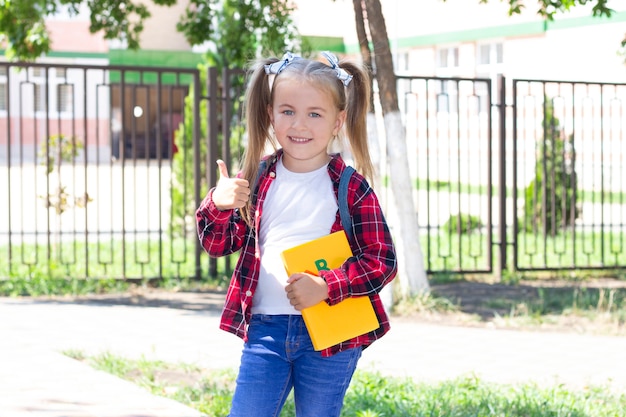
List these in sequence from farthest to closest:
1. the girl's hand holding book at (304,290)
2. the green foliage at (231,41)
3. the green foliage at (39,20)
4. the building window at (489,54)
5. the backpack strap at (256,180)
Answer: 1. the building window at (489,54)
2. the green foliage at (231,41)
3. the green foliage at (39,20)
4. the backpack strap at (256,180)
5. the girl's hand holding book at (304,290)

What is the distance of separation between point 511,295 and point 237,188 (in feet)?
21.3

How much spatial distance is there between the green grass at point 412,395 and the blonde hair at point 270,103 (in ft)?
4.64

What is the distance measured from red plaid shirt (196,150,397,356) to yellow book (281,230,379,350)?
0.13 ft

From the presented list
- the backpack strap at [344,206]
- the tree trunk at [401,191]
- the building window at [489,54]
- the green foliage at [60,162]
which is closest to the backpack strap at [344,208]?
the backpack strap at [344,206]

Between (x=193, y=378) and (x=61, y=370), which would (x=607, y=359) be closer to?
(x=193, y=378)

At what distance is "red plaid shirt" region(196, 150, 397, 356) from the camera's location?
302cm

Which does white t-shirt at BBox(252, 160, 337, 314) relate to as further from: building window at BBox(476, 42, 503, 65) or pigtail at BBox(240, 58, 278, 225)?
building window at BBox(476, 42, 503, 65)

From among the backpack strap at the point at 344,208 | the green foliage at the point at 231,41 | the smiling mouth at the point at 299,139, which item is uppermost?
the green foliage at the point at 231,41

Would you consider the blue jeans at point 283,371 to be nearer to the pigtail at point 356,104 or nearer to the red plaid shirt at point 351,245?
the red plaid shirt at point 351,245

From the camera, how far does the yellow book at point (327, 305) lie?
2.97 meters

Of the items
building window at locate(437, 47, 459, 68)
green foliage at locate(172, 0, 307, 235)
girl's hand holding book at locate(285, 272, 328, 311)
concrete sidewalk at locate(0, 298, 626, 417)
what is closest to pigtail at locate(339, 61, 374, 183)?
girl's hand holding book at locate(285, 272, 328, 311)

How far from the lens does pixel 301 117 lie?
10.1 feet

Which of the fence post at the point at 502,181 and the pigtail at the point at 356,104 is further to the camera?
the fence post at the point at 502,181

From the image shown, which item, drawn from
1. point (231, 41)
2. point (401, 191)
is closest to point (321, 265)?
point (401, 191)
